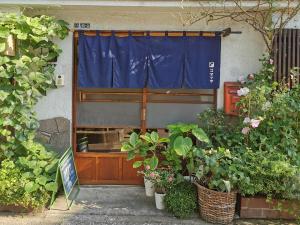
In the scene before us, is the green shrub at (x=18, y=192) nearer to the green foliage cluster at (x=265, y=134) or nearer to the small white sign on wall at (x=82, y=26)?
the small white sign on wall at (x=82, y=26)

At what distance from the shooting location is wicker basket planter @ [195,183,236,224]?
571 cm

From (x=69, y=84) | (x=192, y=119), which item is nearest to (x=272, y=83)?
(x=192, y=119)

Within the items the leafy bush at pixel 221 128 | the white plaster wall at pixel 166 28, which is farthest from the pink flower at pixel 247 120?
the white plaster wall at pixel 166 28

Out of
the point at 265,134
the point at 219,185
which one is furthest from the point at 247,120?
the point at 219,185

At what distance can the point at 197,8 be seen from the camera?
271 inches

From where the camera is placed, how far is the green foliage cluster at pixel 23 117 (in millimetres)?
5875

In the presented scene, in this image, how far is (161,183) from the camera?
20.1 ft

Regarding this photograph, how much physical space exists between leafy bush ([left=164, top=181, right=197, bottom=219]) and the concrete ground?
0.44 ft

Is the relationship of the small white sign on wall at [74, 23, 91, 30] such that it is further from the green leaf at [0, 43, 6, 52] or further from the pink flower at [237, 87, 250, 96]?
the pink flower at [237, 87, 250, 96]

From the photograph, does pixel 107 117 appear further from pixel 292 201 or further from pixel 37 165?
pixel 292 201

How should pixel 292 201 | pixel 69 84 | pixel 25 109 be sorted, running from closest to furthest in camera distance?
pixel 292 201 < pixel 25 109 < pixel 69 84

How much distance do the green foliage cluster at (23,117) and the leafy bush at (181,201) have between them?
2.08 metres

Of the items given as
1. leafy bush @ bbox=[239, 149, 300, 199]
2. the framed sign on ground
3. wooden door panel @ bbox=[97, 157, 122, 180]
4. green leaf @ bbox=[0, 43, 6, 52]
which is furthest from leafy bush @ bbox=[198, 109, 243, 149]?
green leaf @ bbox=[0, 43, 6, 52]

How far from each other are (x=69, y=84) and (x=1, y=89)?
1643mm
